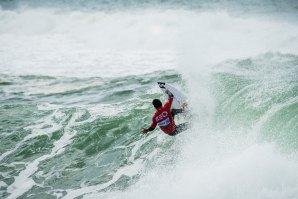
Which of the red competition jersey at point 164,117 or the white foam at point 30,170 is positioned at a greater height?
the red competition jersey at point 164,117

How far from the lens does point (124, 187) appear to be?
8.43 m

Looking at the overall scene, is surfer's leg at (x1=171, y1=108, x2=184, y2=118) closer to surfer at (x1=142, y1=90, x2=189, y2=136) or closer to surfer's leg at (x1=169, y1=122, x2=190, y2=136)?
surfer at (x1=142, y1=90, x2=189, y2=136)

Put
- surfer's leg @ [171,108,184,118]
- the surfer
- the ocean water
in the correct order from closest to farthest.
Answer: the ocean water
the surfer
surfer's leg @ [171,108,184,118]

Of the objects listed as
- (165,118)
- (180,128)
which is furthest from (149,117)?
(165,118)

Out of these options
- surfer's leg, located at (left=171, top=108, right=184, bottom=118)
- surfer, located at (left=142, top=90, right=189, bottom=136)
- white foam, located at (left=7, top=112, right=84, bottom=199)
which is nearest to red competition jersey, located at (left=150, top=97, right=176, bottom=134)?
surfer, located at (left=142, top=90, right=189, bottom=136)

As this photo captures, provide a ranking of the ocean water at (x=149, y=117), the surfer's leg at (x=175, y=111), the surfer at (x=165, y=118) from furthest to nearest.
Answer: the surfer's leg at (x=175, y=111)
the surfer at (x=165, y=118)
the ocean water at (x=149, y=117)

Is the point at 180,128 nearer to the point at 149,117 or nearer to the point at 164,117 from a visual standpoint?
the point at 164,117

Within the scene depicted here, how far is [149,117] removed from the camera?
38.5 feet

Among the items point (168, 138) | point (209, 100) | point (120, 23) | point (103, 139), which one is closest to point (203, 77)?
point (209, 100)

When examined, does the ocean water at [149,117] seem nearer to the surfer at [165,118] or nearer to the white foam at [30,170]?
the white foam at [30,170]

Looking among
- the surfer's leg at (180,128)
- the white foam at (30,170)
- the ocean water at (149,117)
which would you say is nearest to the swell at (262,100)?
the ocean water at (149,117)

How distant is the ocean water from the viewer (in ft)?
25.7

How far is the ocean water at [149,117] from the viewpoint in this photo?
25.7 feet

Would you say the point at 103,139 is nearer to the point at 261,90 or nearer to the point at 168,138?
the point at 168,138
